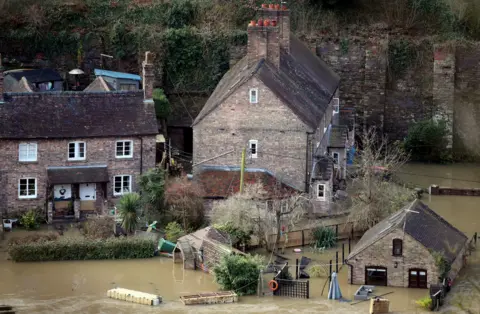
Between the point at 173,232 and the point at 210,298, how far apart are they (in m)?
7.11

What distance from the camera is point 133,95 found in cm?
6612

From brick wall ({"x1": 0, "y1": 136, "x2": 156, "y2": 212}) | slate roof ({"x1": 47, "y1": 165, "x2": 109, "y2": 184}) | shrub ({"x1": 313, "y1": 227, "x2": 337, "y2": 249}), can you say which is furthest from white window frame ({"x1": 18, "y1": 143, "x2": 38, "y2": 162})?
shrub ({"x1": 313, "y1": 227, "x2": 337, "y2": 249})

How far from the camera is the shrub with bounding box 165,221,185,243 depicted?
197 feet

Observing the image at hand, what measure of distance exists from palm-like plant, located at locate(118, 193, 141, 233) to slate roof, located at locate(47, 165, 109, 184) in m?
3.30

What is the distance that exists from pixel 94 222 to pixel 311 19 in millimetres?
26140

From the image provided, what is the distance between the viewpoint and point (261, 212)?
198 feet

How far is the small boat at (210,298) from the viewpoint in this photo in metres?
53.4

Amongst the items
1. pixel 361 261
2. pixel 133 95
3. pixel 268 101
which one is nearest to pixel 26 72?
pixel 133 95

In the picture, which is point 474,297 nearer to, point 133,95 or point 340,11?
point 133,95

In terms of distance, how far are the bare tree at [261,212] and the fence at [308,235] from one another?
1.27 ft

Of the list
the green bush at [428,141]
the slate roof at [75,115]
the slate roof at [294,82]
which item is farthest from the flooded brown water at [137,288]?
the green bush at [428,141]

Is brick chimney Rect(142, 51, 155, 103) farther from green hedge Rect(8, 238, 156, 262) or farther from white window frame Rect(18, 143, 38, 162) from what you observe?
green hedge Rect(8, 238, 156, 262)

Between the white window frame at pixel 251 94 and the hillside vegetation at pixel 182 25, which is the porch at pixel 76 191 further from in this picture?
the hillside vegetation at pixel 182 25

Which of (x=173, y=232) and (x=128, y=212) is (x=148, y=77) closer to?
(x=128, y=212)
